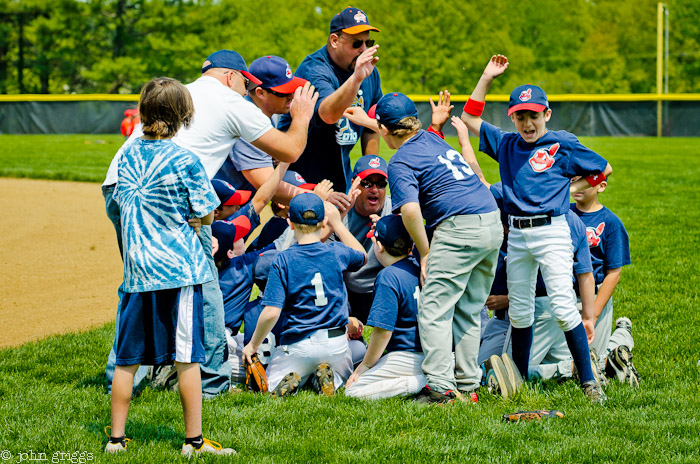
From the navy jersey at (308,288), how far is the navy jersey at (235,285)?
0.46 meters

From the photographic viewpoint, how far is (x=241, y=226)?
4922 mm

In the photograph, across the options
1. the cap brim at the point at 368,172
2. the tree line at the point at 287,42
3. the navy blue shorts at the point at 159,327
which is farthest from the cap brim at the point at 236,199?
the tree line at the point at 287,42

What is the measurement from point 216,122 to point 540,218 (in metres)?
1.95

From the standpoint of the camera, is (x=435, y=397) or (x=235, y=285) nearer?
(x=435, y=397)

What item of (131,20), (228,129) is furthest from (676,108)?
(131,20)

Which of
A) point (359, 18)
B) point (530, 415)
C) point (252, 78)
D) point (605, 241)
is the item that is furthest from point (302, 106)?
point (605, 241)

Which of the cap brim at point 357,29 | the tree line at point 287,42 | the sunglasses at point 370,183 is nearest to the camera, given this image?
the cap brim at point 357,29

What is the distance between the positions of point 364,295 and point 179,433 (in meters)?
1.83

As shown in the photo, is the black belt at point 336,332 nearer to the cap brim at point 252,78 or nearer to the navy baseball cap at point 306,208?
the navy baseball cap at point 306,208

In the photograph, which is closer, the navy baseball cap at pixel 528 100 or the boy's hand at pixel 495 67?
the navy baseball cap at pixel 528 100

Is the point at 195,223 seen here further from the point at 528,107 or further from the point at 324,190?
the point at 528,107

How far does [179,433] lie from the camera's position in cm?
376

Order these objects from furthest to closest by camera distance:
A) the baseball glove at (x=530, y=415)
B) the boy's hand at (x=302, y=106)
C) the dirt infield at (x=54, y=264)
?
the dirt infield at (x=54, y=264) < the boy's hand at (x=302, y=106) < the baseball glove at (x=530, y=415)

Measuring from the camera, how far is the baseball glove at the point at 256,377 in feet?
14.6
